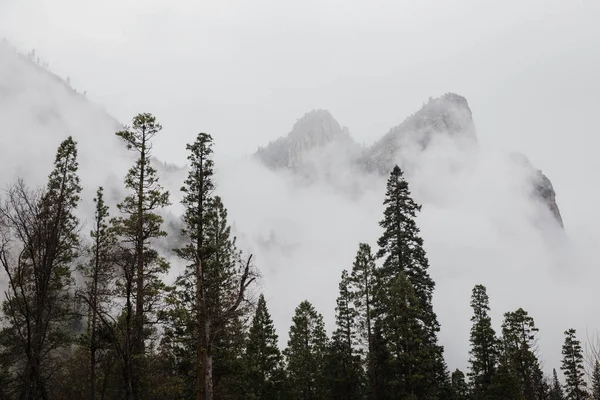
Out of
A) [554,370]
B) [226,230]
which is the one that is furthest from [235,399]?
[554,370]

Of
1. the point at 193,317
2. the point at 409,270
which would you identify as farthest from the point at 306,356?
the point at 193,317

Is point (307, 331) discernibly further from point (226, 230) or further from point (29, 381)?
point (29, 381)

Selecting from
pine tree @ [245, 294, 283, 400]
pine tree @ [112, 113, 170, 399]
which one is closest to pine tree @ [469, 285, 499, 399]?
pine tree @ [245, 294, 283, 400]

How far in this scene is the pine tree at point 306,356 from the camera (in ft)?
141

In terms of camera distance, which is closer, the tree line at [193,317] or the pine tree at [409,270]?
the tree line at [193,317]

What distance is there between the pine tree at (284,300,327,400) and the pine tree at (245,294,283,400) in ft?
6.26

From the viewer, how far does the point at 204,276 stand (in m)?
20.2

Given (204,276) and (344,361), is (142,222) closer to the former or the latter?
(204,276)

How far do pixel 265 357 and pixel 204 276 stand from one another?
24.1m

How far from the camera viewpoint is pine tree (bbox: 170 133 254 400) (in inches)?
629

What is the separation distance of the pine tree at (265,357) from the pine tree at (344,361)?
5.01 m

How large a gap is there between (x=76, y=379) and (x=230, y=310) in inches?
1190

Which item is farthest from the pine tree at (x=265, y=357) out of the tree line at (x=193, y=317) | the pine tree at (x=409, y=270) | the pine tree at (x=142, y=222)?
the pine tree at (x=142, y=222)

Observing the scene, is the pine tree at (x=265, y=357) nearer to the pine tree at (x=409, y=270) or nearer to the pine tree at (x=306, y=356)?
the pine tree at (x=306, y=356)
